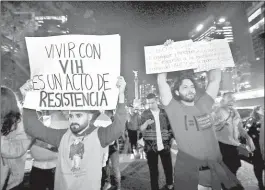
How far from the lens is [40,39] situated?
2.83 metres

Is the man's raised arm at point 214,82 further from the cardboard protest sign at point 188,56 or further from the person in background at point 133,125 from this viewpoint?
the person in background at point 133,125

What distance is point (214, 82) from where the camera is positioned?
2.94 m

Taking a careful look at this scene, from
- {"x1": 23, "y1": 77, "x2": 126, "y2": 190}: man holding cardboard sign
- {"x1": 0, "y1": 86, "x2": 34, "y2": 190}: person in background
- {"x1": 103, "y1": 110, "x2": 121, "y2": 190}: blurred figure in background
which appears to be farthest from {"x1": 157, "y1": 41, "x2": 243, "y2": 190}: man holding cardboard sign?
{"x1": 0, "y1": 86, "x2": 34, "y2": 190}: person in background

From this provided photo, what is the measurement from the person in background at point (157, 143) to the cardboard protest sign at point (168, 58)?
0.76m

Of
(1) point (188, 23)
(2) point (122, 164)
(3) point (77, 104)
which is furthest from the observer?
(2) point (122, 164)

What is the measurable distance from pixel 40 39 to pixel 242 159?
3.35 metres

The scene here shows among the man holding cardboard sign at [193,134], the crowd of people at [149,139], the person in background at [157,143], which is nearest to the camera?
the crowd of people at [149,139]

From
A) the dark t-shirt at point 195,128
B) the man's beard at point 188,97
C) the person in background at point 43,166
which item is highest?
the man's beard at point 188,97

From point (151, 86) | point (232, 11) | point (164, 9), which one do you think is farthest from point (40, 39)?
point (232, 11)

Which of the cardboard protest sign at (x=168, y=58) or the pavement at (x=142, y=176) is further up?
the cardboard protest sign at (x=168, y=58)

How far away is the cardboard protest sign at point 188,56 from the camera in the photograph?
2980 mm

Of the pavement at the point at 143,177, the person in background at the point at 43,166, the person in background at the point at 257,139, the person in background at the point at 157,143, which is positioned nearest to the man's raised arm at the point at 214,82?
the person in background at the point at 157,143

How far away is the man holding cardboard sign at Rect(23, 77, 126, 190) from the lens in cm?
240

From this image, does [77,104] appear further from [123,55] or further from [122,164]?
[122,164]
